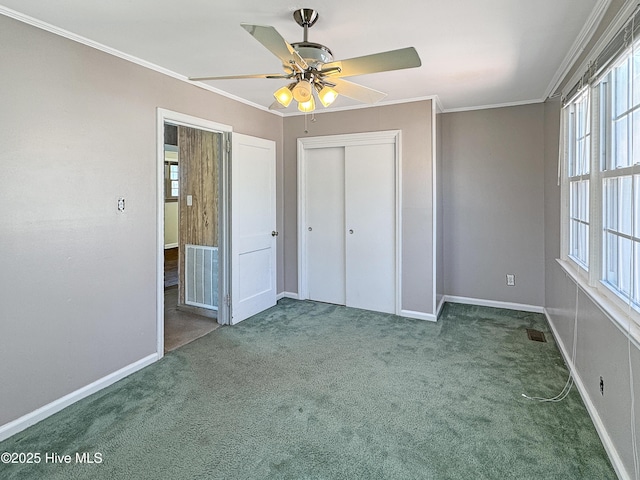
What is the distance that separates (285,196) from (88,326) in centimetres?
279

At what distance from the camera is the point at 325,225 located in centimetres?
461

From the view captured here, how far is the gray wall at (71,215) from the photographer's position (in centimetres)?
209

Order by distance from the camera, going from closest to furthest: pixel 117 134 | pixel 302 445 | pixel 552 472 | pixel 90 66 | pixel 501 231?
pixel 552 472
pixel 302 445
pixel 90 66
pixel 117 134
pixel 501 231

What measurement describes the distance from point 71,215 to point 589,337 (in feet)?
11.4

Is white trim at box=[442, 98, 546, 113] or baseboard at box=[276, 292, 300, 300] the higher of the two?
white trim at box=[442, 98, 546, 113]

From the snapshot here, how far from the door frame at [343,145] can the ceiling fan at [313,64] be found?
185 centimetres

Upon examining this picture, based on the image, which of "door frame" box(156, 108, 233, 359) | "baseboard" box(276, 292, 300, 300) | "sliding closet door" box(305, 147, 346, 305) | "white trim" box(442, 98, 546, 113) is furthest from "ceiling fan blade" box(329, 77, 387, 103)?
"baseboard" box(276, 292, 300, 300)

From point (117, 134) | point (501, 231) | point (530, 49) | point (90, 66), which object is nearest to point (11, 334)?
point (117, 134)

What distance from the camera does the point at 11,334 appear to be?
6.88ft

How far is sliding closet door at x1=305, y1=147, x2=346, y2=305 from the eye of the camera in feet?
14.7

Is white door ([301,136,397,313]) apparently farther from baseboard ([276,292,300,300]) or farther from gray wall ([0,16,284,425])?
gray wall ([0,16,284,425])

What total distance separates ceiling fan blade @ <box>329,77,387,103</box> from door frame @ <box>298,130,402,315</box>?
1719 millimetres

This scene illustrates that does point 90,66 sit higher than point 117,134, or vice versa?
point 90,66

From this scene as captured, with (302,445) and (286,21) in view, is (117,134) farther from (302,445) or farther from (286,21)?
(302,445)
